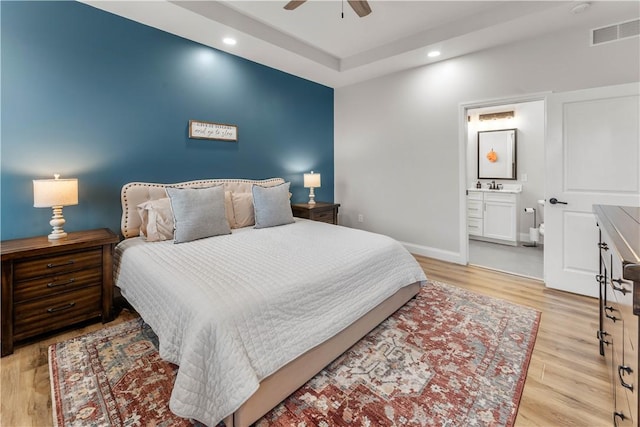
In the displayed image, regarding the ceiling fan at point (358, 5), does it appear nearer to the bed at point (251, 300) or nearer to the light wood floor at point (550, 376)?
the bed at point (251, 300)

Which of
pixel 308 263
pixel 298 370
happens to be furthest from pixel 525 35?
pixel 298 370

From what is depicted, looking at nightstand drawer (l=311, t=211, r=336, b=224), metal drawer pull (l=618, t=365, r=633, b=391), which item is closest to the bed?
metal drawer pull (l=618, t=365, r=633, b=391)

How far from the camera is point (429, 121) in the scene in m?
4.05

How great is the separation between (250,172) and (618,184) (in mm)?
3949

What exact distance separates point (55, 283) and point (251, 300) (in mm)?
1796

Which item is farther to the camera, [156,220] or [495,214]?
[495,214]

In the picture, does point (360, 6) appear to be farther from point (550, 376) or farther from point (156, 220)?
point (550, 376)

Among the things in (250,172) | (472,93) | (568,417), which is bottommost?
(568,417)

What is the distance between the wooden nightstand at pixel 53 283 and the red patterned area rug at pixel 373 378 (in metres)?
0.22

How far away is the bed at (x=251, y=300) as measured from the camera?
1339mm

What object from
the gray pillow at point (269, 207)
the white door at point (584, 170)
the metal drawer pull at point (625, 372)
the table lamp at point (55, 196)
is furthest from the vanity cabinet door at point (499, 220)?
the table lamp at point (55, 196)

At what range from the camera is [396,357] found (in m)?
1.97

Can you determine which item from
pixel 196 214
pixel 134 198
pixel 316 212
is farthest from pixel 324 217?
pixel 134 198

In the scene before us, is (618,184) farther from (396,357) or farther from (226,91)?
(226,91)
